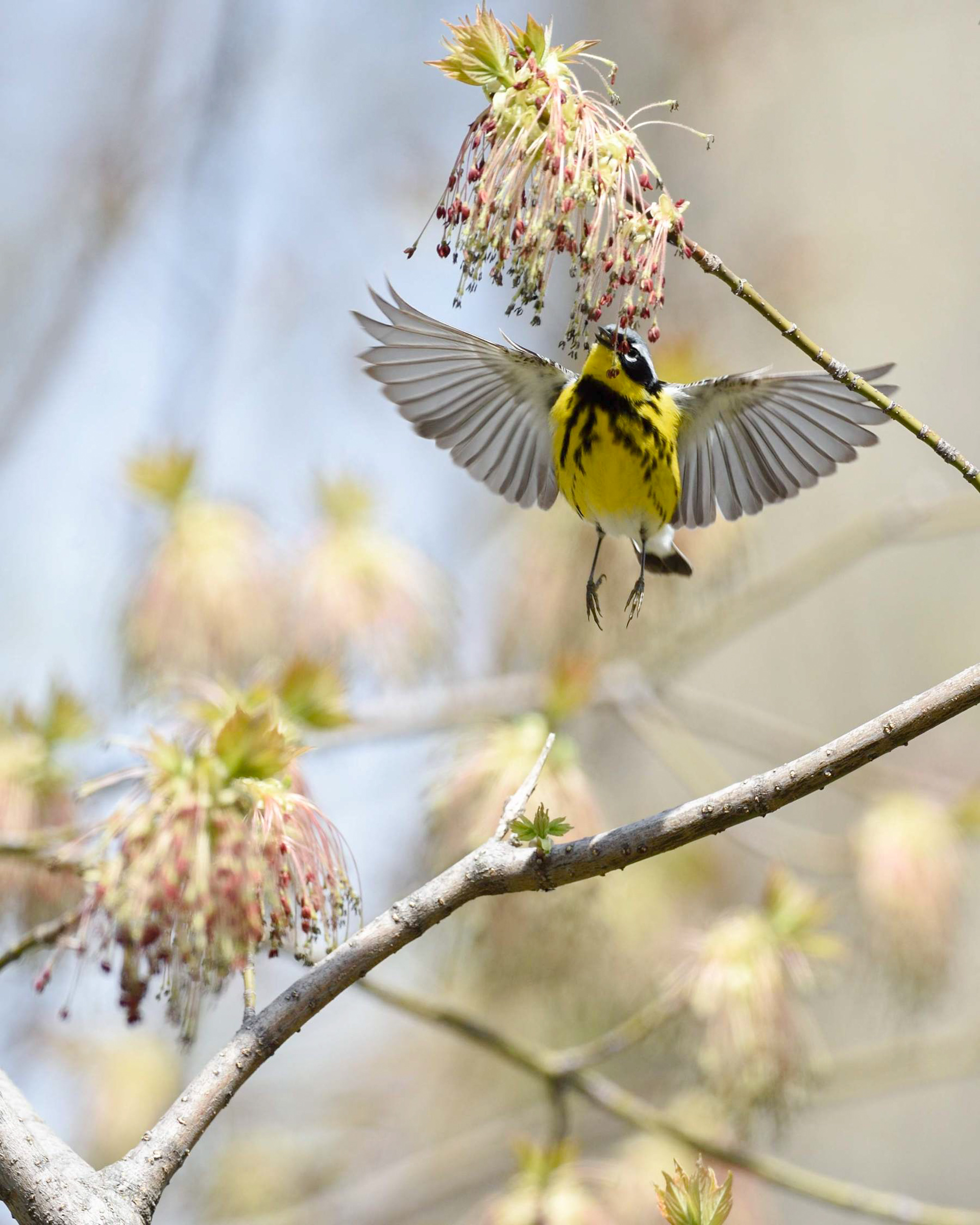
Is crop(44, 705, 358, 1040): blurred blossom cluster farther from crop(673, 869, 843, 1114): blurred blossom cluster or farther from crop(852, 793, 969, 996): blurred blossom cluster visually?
crop(852, 793, 969, 996): blurred blossom cluster

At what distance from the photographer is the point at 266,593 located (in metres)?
3.69

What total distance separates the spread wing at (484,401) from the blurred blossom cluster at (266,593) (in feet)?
2.94

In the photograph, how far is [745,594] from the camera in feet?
13.6

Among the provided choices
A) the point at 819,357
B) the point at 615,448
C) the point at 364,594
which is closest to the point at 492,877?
the point at 819,357

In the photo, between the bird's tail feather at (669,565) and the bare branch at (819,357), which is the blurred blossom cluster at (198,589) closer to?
the bird's tail feather at (669,565)

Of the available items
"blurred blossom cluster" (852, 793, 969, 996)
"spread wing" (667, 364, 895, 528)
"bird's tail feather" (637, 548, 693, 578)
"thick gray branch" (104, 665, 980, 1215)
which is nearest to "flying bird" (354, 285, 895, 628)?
"spread wing" (667, 364, 895, 528)

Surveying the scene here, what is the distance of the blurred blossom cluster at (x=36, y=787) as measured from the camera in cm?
279

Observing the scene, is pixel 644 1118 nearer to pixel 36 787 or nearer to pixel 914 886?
pixel 914 886

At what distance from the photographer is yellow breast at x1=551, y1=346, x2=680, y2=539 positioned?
2.63 m

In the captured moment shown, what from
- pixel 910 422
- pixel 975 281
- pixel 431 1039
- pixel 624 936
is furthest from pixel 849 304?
pixel 910 422

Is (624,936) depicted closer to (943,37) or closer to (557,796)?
(557,796)

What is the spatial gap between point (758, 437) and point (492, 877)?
1511 mm

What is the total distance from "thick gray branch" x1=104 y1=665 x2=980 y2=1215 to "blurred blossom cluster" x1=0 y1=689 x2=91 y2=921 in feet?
4.63

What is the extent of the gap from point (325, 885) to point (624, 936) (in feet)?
8.84
